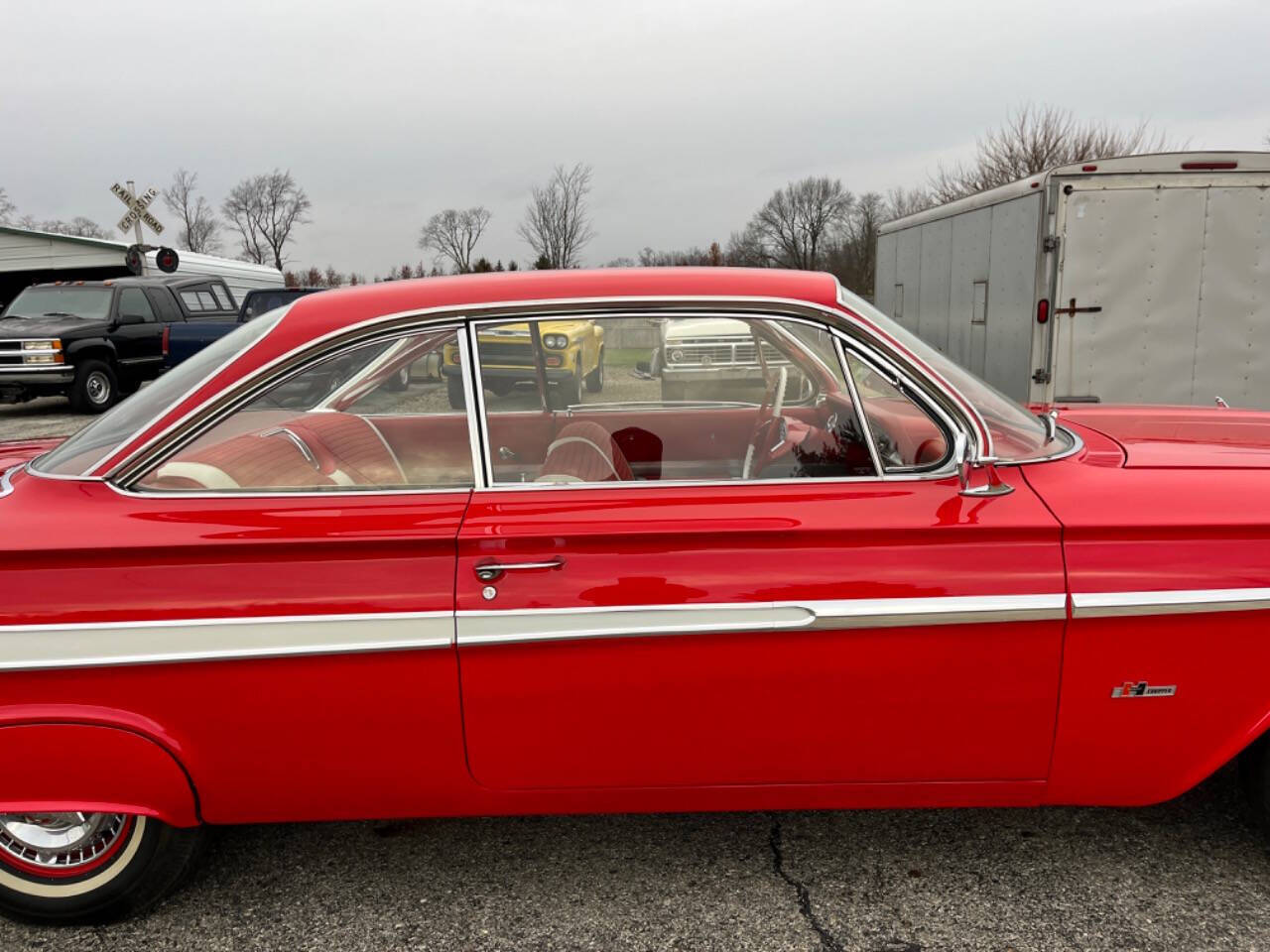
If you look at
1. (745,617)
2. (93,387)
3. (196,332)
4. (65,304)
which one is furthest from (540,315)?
(65,304)

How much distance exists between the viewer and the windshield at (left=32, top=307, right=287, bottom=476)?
7.60 ft

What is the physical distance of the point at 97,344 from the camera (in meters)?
13.4

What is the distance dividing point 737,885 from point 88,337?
13.9 meters

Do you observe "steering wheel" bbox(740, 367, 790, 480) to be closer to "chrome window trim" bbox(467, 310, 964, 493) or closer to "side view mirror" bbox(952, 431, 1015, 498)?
"chrome window trim" bbox(467, 310, 964, 493)

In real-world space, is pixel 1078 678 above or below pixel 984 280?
below

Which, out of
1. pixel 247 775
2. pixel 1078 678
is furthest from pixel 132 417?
pixel 1078 678

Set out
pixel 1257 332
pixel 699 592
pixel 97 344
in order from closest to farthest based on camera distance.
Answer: pixel 699 592 < pixel 1257 332 < pixel 97 344

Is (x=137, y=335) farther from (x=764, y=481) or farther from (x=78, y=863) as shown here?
(x=764, y=481)

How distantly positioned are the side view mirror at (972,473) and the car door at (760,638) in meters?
0.02

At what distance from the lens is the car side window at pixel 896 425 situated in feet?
7.70

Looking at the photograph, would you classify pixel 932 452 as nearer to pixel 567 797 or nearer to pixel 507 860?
pixel 567 797

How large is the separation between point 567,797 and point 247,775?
2.54 ft

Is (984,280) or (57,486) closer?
(57,486)

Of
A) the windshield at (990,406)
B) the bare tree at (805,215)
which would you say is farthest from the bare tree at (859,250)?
the windshield at (990,406)
